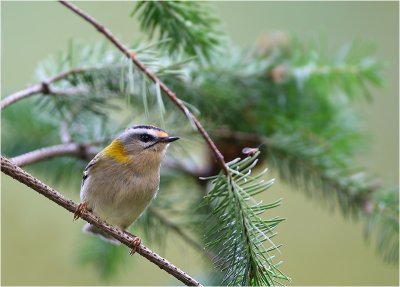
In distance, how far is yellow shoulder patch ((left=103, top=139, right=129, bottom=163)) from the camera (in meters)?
0.99

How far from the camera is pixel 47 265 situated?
164 cm

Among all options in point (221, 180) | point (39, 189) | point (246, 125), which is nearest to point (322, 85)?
point (246, 125)

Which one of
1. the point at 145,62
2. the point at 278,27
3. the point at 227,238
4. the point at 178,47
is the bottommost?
the point at 227,238

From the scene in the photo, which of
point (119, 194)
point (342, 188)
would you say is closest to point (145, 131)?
point (119, 194)

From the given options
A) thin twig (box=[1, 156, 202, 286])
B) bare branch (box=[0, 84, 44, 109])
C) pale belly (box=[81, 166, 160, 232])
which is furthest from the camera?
pale belly (box=[81, 166, 160, 232])

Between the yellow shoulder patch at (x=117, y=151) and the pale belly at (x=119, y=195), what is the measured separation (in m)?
0.04

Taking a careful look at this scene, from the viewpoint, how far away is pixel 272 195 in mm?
1669

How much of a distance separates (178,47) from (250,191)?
37 cm

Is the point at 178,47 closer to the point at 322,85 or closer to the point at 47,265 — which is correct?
the point at 322,85

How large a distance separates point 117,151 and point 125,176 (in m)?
0.06

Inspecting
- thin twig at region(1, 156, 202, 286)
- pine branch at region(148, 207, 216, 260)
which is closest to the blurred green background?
pine branch at region(148, 207, 216, 260)

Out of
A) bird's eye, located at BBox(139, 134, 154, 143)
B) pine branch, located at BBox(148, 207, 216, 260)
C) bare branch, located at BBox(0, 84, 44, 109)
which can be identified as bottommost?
pine branch, located at BBox(148, 207, 216, 260)

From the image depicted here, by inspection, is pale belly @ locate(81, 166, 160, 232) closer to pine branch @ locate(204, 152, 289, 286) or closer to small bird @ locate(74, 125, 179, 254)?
small bird @ locate(74, 125, 179, 254)

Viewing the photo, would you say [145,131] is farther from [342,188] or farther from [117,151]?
[342,188]
